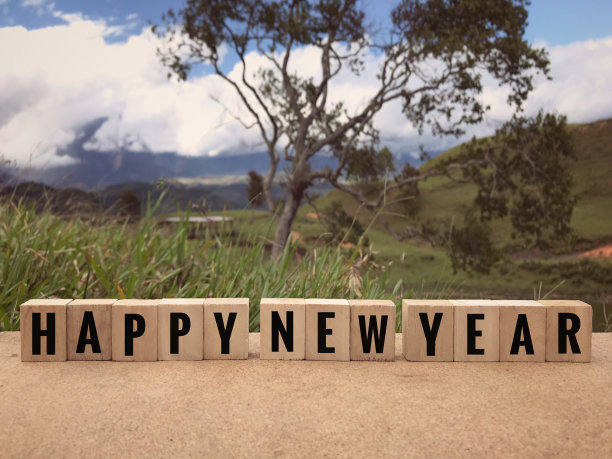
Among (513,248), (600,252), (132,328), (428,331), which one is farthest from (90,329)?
(600,252)

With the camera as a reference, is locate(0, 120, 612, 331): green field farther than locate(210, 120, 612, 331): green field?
No

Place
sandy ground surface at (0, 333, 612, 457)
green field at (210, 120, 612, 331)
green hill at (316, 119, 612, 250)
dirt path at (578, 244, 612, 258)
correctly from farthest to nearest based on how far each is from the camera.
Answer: green hill at (316, 119, 612, 250) → dirt path at (578, 244, 612, 258) → green field at (210, 120, 612, 331) → sandy ground surface at (0, 333, 612, 457)

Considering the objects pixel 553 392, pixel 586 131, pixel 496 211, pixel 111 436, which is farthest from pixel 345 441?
pixel 586 131

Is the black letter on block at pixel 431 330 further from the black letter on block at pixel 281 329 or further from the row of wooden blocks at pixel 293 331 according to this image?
the black letter on block at pixel 281 329

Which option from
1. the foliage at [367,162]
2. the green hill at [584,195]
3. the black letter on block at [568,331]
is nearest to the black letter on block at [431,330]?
the black letter on block at [568,331]

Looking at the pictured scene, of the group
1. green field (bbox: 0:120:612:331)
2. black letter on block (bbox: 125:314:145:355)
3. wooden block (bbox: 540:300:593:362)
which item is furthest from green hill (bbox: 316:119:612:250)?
black letter on block (bbox: 125:314:145:355)

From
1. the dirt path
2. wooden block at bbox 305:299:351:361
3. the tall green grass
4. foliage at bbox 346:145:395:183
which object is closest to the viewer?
wooden block at bbox 305:299:351:361

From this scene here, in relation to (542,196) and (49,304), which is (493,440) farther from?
(542,196)

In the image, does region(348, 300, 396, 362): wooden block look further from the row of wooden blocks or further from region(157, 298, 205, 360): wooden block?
region(157, 298, 205, 360): wooden block

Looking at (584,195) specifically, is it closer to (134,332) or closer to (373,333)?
(373,333)
